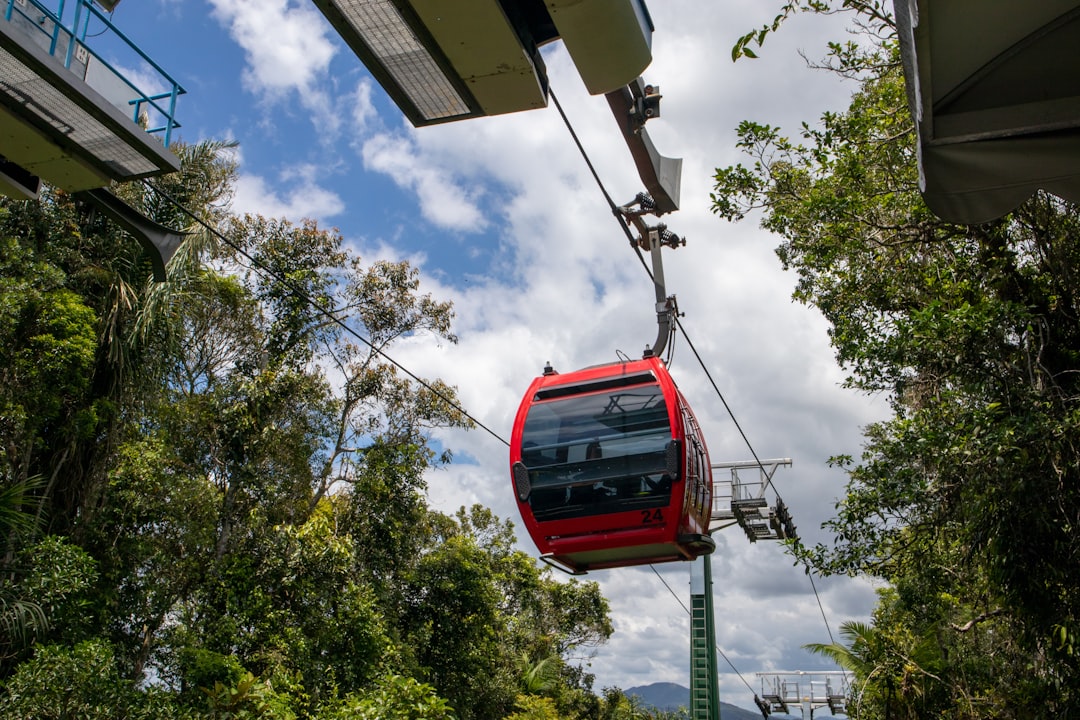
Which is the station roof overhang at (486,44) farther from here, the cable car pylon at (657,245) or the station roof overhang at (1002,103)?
the cable car pylon at (657,245)

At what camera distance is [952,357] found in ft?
25.8

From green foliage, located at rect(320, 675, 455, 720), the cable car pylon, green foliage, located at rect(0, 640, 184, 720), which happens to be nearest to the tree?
the cable car pylon

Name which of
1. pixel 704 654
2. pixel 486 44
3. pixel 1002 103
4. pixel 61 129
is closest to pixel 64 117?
pixel 61 129

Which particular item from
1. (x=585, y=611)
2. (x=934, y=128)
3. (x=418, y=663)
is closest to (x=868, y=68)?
(x=934, y=128)

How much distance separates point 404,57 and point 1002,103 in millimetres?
1791

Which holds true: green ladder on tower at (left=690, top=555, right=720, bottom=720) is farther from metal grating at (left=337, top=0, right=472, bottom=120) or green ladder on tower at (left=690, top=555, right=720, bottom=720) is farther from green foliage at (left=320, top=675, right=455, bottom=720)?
metal grating at (left=337, top=0, right=472, bottom=120)

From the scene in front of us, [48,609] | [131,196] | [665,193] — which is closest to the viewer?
[665,193]

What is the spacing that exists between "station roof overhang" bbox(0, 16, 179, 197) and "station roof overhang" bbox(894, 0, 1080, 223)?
4173 mm

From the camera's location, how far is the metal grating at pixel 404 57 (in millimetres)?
2752

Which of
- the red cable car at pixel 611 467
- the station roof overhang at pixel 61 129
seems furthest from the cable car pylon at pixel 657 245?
the station roof overhang at pixel 61 129

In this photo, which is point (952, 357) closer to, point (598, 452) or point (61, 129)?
point (598, 452)

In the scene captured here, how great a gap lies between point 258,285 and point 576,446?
939 cm

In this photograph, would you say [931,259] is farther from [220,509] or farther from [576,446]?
[220,509]

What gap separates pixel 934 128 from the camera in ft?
7.23
